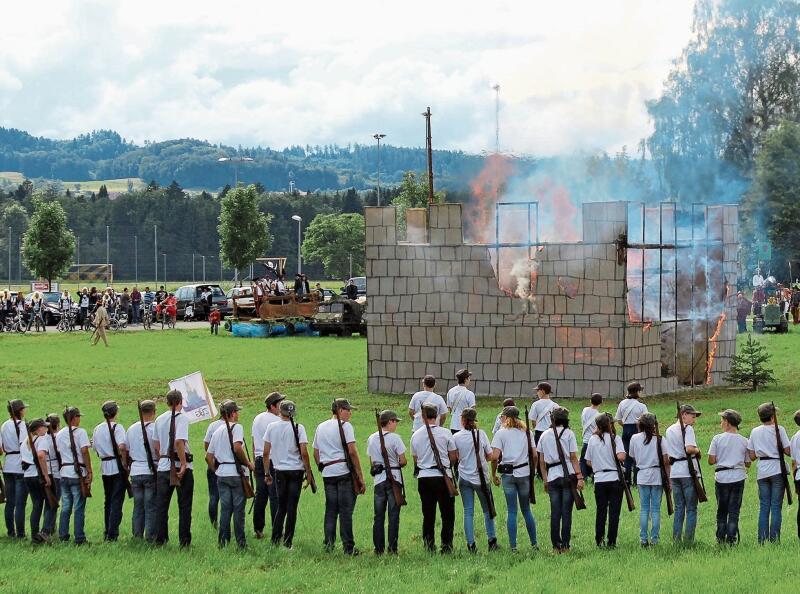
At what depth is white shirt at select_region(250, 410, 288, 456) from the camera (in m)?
15.4

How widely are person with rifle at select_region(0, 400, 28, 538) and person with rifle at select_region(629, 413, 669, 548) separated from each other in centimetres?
735

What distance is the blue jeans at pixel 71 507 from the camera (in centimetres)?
1534

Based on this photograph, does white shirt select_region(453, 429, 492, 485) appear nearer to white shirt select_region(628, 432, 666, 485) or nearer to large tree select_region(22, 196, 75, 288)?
white shirt select_region(628, 432, 666, 485)

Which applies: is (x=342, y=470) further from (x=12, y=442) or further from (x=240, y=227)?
(x=240, y=227)

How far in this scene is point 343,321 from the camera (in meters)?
51.7

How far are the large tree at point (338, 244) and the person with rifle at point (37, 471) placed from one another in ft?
315

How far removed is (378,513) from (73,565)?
3383 mm

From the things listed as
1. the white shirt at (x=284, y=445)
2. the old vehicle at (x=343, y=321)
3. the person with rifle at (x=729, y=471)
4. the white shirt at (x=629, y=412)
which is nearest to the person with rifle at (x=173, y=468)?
the white shirt at (x=284, y=445)

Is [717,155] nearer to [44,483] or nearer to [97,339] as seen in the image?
[97,339]

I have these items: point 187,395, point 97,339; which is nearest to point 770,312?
point 97,339

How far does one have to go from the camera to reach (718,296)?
32656 mm

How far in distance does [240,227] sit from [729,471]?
60.4 meters

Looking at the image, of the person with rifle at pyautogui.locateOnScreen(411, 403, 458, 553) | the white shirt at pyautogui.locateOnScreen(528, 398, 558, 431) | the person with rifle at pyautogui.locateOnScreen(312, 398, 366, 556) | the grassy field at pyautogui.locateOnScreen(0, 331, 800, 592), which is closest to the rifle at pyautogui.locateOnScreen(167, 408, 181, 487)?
the grassy field at pyautogui.locateOnScreen(0, 331, 800, 592)

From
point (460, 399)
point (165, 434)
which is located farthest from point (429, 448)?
point (460, 399)
